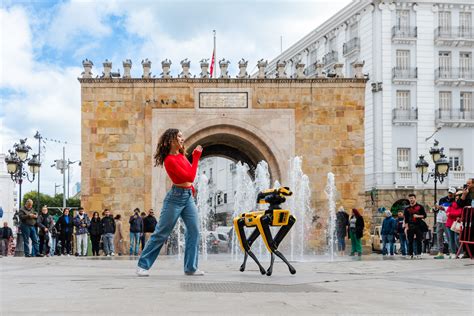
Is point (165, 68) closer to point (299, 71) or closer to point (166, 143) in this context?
point (299, 71)

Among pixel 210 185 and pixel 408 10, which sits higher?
pixel 408 10

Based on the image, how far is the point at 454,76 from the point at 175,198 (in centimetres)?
3356

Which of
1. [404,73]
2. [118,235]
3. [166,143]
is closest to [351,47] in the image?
[404,73]

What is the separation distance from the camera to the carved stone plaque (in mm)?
23719

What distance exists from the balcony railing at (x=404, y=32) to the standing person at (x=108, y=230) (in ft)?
78.9

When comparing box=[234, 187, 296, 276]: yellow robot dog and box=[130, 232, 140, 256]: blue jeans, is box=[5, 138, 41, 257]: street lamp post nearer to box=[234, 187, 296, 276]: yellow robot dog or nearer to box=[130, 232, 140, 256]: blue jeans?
box=[130, 232, 140, 256]: blue jeans

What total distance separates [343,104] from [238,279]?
16.8m

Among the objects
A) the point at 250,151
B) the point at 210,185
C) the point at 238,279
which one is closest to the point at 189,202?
the point at 238,279

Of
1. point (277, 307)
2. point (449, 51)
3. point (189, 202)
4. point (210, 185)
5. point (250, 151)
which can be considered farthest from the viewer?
point (210, 185)

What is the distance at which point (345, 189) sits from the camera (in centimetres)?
2362

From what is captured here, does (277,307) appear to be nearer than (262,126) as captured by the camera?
Yes

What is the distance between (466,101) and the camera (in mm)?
38969

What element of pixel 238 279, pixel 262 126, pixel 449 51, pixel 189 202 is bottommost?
pixel 238 279

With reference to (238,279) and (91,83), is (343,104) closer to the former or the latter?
(91,83)
